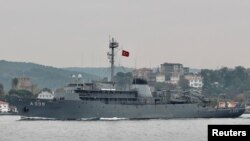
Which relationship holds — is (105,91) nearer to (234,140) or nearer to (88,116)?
(88,116)

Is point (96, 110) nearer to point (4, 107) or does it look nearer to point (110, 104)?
point (110, 104)

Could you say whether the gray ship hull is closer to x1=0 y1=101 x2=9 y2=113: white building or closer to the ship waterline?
the ship waterline

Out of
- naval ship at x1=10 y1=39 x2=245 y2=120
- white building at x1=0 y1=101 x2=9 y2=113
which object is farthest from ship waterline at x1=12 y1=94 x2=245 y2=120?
white building at x1=0 y1=101 x2=9 y2=113

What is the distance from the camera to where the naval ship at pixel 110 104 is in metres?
96.5

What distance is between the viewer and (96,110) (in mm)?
97500

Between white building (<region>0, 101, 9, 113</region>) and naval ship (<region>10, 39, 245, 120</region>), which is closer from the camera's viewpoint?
naval ship (<region>10, 39, 245, 120</region>)

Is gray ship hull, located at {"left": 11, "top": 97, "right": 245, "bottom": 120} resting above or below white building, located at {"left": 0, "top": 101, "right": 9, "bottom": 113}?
below

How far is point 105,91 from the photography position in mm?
100375

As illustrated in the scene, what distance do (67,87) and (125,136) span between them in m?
37.7

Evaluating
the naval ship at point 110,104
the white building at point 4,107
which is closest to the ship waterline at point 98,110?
the naval ship at point 110,104

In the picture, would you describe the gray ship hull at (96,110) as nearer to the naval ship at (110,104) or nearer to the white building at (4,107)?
the naval ship at (110,104)

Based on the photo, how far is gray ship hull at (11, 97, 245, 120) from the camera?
316ft

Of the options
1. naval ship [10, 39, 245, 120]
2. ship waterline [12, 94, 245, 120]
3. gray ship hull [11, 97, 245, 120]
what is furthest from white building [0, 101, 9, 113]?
ship waterline [12, 94, 245, 120]

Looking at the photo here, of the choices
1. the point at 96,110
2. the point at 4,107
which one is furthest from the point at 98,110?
the point at 4,107
